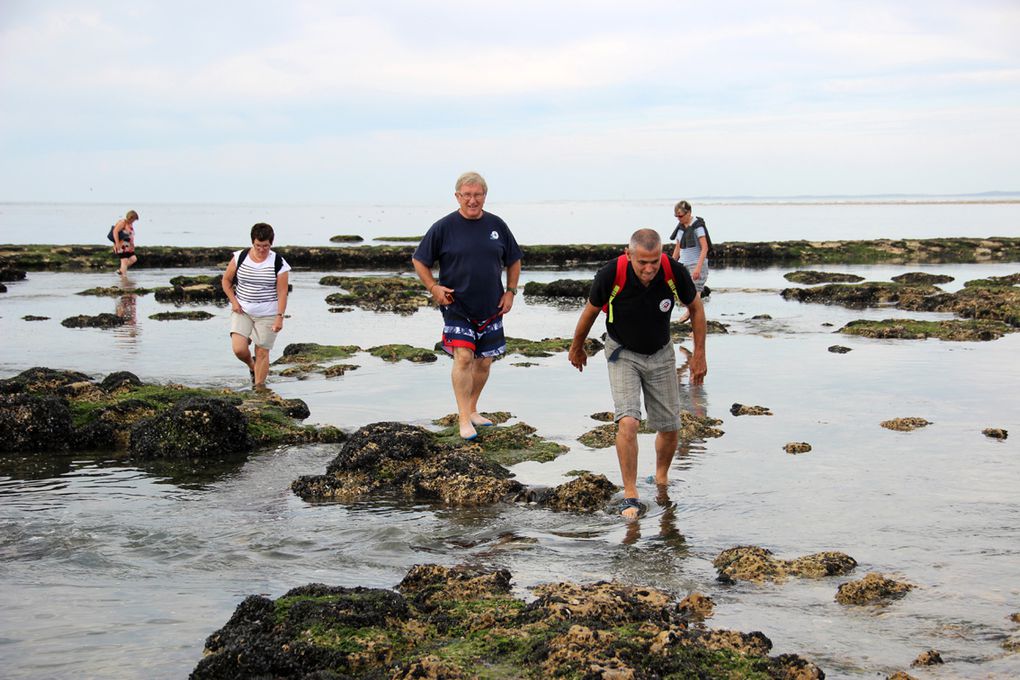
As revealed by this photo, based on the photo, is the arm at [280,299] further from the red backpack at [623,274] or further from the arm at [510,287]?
the red backpack at [623,274]

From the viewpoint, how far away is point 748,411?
10.3 meters

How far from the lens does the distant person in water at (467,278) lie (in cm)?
876

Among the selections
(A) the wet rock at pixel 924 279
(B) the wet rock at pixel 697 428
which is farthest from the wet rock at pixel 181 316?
(A) the wet rock at pixel 924 279

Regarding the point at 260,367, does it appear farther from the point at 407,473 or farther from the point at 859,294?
the point at 859,294

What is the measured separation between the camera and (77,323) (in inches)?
726

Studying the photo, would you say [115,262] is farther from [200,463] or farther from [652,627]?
[652,627]

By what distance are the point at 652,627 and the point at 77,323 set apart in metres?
16.5

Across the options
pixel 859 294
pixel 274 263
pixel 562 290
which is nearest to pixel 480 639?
pixel 274 263

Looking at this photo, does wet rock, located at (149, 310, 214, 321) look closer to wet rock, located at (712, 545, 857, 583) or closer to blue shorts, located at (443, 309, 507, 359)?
blue shorts, located at (443, 309, 507, 359)

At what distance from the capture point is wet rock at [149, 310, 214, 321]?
19.8m

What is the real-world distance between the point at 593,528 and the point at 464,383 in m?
2.76

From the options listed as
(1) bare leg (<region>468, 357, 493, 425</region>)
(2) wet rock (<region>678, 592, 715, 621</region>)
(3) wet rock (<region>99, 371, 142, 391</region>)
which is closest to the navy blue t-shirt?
(1) bare leg (<region>468, 357, 493, 425</region>)

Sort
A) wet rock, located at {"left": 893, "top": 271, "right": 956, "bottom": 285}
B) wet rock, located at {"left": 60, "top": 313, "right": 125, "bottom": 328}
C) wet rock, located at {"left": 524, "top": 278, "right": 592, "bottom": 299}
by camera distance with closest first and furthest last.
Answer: wet rock, located at {"left": 60, "top": 313, "right": 125, "bottom": 328}, wet rock, located at {"left": 524, "top": 278, "right": 592, "bottom": 299}, wet rock, located at {"left": 893, "top": 271, "right": 956, "bottom": 285}

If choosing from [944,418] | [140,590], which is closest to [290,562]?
[140,590]
